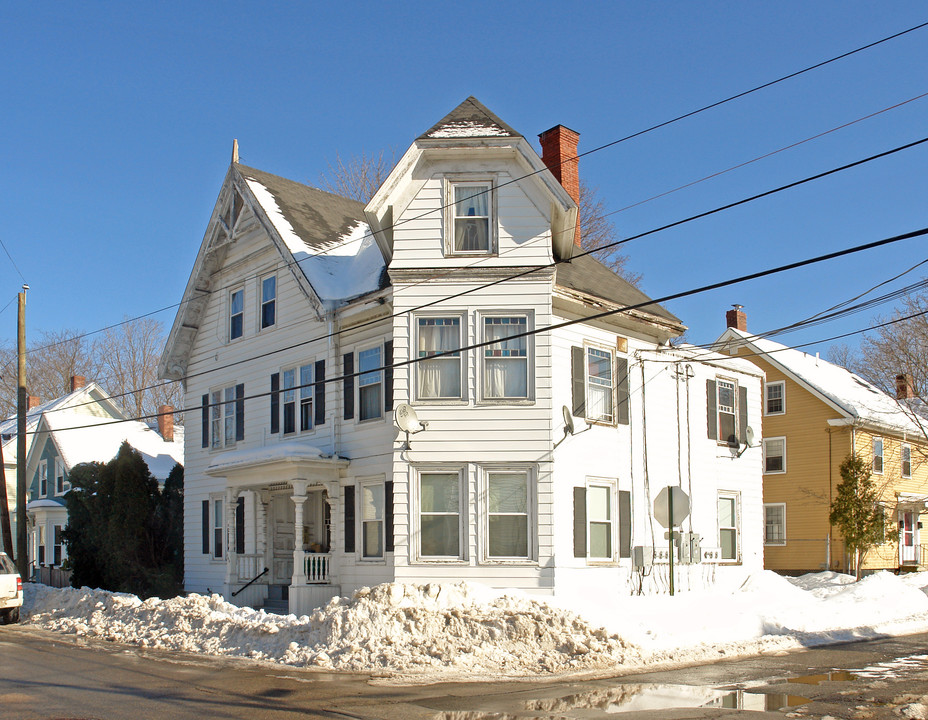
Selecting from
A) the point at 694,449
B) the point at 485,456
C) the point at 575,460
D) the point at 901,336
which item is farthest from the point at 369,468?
the point at 901,336

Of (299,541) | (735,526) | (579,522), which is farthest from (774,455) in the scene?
(299,541)

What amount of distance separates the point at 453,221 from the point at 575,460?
5.41m

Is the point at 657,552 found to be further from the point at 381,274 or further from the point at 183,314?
the point at 183,314

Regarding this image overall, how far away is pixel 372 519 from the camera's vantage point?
19438 millimetres

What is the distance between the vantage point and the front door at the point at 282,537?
22.4 meters

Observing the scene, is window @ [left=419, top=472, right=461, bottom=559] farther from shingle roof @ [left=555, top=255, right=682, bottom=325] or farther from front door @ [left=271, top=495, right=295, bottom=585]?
front door @ [left=271, top=495, right=295, bottom=585]

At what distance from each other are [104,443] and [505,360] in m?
28.5

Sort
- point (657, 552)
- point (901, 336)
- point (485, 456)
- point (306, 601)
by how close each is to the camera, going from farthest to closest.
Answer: point (901, 336)
point (657, 552)
point (306, 601)
point (485, 456)

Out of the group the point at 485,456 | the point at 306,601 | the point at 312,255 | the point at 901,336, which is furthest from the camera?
the point at 901,336

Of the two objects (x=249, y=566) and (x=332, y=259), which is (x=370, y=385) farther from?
(x=249, y=566)

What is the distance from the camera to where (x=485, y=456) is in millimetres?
17844

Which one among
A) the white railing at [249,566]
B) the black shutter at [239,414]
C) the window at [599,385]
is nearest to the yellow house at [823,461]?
the window at [599,385]

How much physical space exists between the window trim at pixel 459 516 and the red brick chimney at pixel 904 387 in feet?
91.0

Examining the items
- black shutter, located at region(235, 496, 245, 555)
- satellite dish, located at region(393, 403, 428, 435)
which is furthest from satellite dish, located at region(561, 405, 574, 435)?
black shutter, located at region(235, 496, 245, 555)
